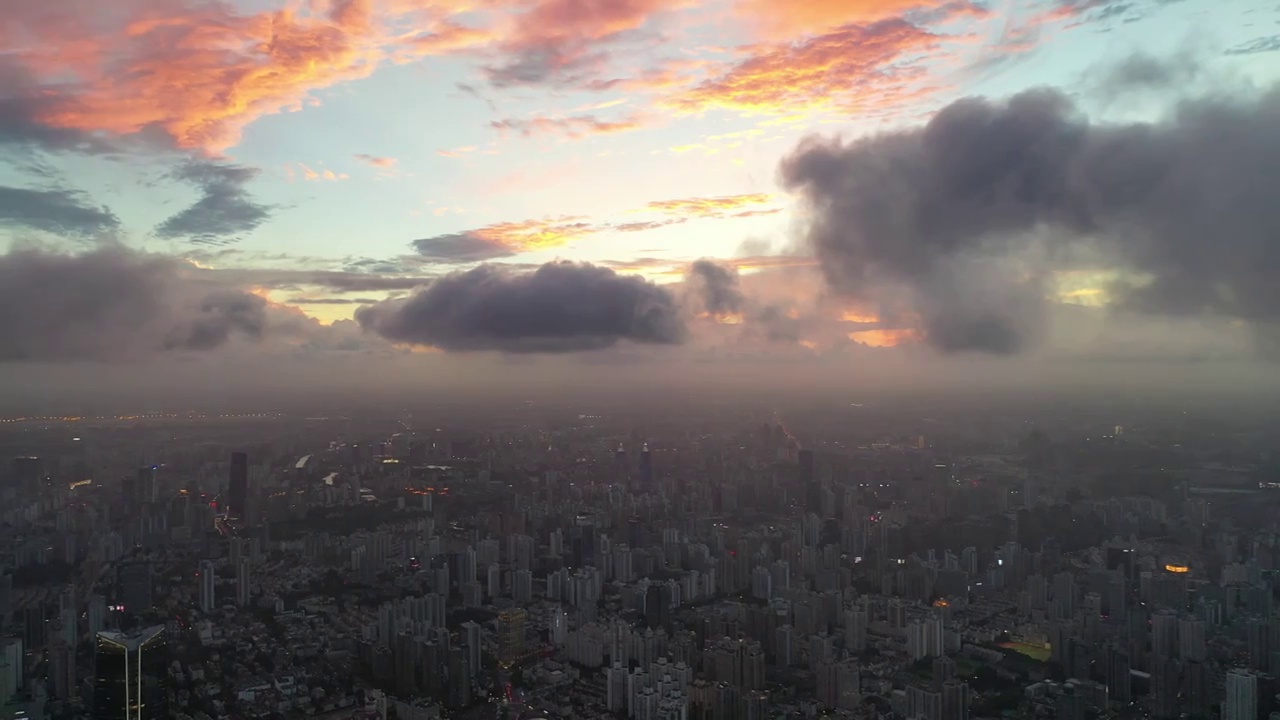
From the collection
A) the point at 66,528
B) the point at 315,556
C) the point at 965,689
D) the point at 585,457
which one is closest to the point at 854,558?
the point at 965,689

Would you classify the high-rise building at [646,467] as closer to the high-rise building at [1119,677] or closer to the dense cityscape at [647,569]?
the dense cityscape at [647,569]

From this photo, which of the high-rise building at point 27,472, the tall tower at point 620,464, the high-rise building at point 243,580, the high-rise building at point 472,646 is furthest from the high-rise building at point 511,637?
the tall tower at point 620,464

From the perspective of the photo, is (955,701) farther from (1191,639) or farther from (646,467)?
(646,467)

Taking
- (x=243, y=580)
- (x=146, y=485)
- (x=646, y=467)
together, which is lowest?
(x=243, y=580)

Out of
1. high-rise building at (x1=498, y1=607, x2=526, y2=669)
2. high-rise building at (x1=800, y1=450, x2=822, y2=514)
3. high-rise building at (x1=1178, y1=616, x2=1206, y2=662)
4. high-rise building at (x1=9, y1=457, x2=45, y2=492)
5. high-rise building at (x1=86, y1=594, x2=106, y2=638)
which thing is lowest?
high-rise building at (x1=498, y1=607, x2=526, y2=669)

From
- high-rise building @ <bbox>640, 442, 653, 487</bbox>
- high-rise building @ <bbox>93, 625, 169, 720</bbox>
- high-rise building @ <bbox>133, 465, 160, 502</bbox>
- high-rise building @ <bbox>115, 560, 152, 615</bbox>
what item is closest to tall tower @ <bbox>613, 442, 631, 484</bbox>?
high-rise building @ <bbox>640, 442, 653, 487</bbox>

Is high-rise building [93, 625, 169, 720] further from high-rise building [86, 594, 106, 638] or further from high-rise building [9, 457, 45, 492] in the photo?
high-rise building [9, 457, 45, 492]

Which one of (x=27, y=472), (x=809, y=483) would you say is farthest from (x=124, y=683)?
(x=809, y=483)
